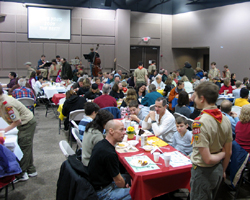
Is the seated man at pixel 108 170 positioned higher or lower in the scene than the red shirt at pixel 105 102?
lower

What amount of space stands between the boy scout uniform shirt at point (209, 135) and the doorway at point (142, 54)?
14552mm

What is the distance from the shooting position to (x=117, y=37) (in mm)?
14914

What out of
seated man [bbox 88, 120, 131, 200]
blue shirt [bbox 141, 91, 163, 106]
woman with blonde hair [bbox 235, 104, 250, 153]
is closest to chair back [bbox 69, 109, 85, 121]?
blue shirt [bbox 141, 91, 163, 106]

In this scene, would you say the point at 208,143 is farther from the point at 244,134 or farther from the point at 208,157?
the point at 244,134

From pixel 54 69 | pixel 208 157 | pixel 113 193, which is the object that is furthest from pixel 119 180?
pixel 54 69

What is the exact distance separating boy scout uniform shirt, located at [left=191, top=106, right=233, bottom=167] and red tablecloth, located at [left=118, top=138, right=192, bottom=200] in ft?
1.81

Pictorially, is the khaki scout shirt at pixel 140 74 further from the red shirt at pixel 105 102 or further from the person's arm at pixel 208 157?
the person's arm at pixel 208 157

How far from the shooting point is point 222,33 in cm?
1362

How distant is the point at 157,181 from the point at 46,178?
2.11m

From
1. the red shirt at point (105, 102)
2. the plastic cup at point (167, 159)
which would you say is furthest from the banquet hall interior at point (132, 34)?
the plastic cup at point (167, 159)

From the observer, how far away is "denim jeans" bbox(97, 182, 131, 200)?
7.55 ft

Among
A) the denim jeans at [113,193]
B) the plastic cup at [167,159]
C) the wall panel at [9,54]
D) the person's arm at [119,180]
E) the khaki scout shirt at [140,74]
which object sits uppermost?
the wall panel at [9,54]

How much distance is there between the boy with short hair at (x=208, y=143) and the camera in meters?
1.97

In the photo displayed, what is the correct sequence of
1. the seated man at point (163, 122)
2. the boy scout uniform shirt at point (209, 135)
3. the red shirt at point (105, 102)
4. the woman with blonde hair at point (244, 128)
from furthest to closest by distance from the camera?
the red shirt at point (105, 102) < the seated man at point (163, 122) < the woman with blonde hair at point (244, 128) < the boy scout uniform shirt at point (209, 135)
